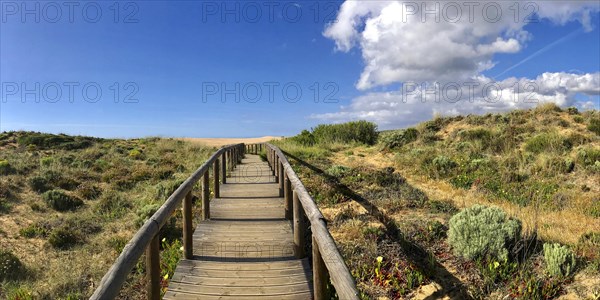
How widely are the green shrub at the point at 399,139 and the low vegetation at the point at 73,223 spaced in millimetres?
9404

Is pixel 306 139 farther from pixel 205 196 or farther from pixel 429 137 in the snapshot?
pixel 205 196

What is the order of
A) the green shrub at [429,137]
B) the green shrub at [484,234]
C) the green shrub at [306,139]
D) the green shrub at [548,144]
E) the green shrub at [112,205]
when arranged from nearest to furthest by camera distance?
the green shrub at [484,234], the green shrub at [112,205], the green shrub at [548,144], the green shrub at [429,137], the green shrub at [306,139]

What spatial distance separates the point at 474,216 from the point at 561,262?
1.14 metres

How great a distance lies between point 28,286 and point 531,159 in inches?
561

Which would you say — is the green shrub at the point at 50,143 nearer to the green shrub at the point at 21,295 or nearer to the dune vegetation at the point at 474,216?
the dune vegetation at the point at 474,216

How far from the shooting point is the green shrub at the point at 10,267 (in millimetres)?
7062

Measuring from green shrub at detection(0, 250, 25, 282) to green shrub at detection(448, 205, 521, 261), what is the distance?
767 cm

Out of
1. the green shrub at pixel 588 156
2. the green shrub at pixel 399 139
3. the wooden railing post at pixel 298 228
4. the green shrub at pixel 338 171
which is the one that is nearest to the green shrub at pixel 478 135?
the green shrub at pixel 399 139

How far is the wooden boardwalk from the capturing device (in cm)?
391

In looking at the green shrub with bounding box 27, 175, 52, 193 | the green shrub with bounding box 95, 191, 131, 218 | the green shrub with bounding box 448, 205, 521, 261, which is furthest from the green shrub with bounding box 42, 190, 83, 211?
the green shrub with bounding box 448, 205, 521, 261

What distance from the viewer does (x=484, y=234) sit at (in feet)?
16.3

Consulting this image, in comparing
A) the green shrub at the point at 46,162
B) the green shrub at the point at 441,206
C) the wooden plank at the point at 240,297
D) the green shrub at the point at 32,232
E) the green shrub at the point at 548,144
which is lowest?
the green shrub at the point at 32,232

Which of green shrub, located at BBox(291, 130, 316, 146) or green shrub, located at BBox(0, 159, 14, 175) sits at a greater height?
green shrub, located at BBox(291, 130, 316, 146)

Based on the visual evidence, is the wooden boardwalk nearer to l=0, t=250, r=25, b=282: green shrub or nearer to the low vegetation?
the low vegetation
